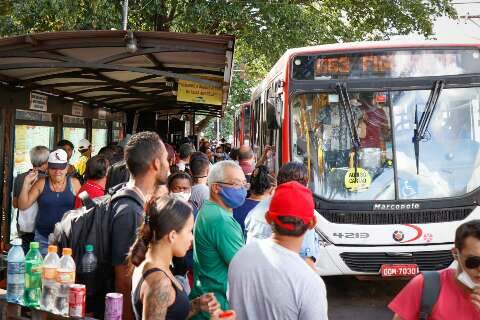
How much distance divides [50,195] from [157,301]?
122 inches

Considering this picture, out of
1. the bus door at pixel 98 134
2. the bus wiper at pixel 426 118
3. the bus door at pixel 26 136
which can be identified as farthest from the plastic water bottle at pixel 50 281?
the bus door at pixel 98 134

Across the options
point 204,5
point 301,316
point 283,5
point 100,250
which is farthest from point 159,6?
point 301,316

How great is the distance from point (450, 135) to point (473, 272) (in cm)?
481

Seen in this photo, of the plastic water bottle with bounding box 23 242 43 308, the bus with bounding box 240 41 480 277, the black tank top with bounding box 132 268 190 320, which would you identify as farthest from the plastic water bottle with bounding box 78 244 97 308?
the bus with bounding box 240 41 480 277

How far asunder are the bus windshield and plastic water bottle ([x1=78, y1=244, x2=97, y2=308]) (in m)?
4.18

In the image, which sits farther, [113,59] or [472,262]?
[113,59]

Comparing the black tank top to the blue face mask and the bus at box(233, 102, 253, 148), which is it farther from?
the bus at box(233, 102, 253, 148)

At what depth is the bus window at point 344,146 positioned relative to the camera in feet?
24.1

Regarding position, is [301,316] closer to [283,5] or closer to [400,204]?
[400,204]

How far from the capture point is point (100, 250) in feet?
11.8

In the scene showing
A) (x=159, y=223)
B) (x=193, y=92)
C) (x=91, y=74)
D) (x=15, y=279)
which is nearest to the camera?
(x=159, y=223)

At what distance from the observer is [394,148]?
7320 mm

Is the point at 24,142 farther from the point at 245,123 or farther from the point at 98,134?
the point at 245,123

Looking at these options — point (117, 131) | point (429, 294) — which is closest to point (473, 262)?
point (429, 294)
